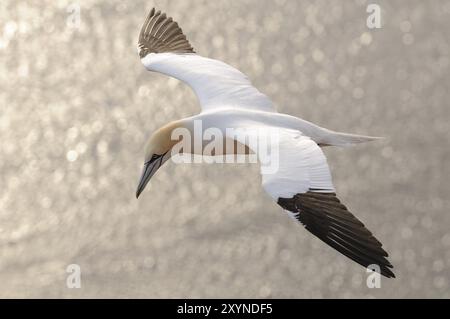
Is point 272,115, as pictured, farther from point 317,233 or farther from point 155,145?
point 317,233

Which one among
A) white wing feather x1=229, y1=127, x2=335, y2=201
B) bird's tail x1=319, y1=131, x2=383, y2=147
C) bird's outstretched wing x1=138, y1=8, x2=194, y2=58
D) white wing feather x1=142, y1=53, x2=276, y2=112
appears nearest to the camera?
white wing feather x1=229, y1=127, x2=335, y2=201

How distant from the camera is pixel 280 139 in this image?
587 centimetres

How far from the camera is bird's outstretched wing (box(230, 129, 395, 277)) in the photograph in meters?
5.29

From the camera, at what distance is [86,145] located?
29.8 ft

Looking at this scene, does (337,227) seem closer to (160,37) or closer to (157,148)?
(157,148)

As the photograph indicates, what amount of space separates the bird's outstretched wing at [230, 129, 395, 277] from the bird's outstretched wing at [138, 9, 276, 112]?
2.99 feet

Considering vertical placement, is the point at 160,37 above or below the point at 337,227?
above

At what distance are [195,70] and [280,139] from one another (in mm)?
1378

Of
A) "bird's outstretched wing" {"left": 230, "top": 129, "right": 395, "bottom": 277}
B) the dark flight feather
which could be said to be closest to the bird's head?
"bird's outstretched wing" {"left": 230, "top": 129, "right": 395, "bottom": 277}

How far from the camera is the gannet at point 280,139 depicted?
211 inches

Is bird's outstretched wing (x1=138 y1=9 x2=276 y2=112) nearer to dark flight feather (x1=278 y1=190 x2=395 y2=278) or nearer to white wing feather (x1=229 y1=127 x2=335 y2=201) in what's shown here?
white wing feather (x1=229 y1=127 x2=335 y2=201)

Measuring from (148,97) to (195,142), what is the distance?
2.99m

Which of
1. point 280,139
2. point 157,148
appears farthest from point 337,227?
point 157,148

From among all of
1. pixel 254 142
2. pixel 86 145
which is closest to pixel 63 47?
pixel 86 145
